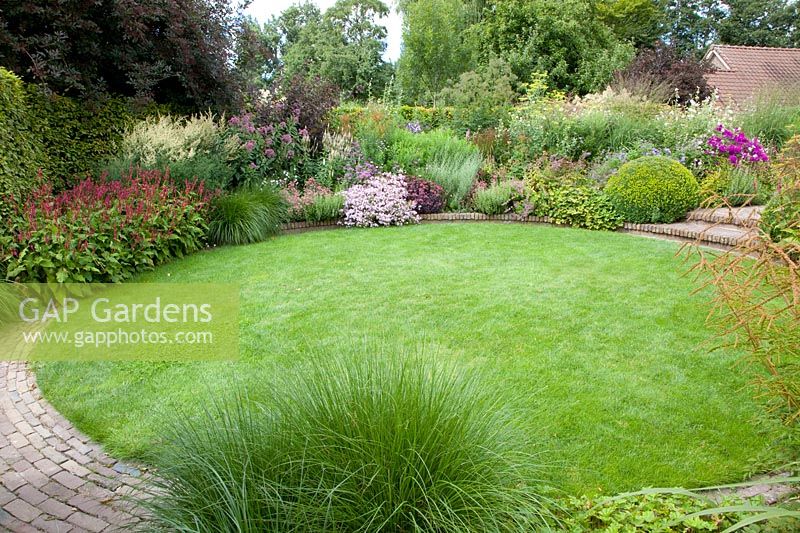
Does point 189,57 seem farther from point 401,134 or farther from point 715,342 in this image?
point 715,342

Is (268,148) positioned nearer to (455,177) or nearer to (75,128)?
(75,128)

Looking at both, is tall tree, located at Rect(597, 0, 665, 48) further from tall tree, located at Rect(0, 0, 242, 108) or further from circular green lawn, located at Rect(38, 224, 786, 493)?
circular green lawn, located at Rect(38, 224, 786, 493)

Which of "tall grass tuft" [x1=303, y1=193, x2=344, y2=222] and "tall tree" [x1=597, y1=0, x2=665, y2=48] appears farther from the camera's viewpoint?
"tall tree" [x1=597, y1=0, x2=665, y2=48]

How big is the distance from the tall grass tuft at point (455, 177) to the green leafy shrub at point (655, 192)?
Result: 229 cm

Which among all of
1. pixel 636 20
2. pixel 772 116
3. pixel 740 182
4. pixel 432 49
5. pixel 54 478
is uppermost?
pixel 636 20

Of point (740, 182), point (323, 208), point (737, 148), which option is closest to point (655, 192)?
point (740, 182)

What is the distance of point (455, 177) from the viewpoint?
29.7 ft

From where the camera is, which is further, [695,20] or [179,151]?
[695,20]

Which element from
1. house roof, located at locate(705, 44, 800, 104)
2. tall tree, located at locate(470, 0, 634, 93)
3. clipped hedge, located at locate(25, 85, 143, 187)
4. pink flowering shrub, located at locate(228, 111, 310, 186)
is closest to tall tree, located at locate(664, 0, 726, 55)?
house roof, located at locate(705, 44, 800, 104)

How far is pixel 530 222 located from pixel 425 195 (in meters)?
1.72

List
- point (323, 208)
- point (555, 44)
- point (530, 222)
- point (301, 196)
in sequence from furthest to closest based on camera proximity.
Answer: point (555, 44), point (301, 196), point (530, 222), point (323, 208)

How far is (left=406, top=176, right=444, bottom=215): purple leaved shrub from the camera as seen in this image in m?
8.64

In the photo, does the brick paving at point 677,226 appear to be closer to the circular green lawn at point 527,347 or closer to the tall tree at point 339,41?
the circular green lawn at point 527,347

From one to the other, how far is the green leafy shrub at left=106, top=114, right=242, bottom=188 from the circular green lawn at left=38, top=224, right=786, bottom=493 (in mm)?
1427
